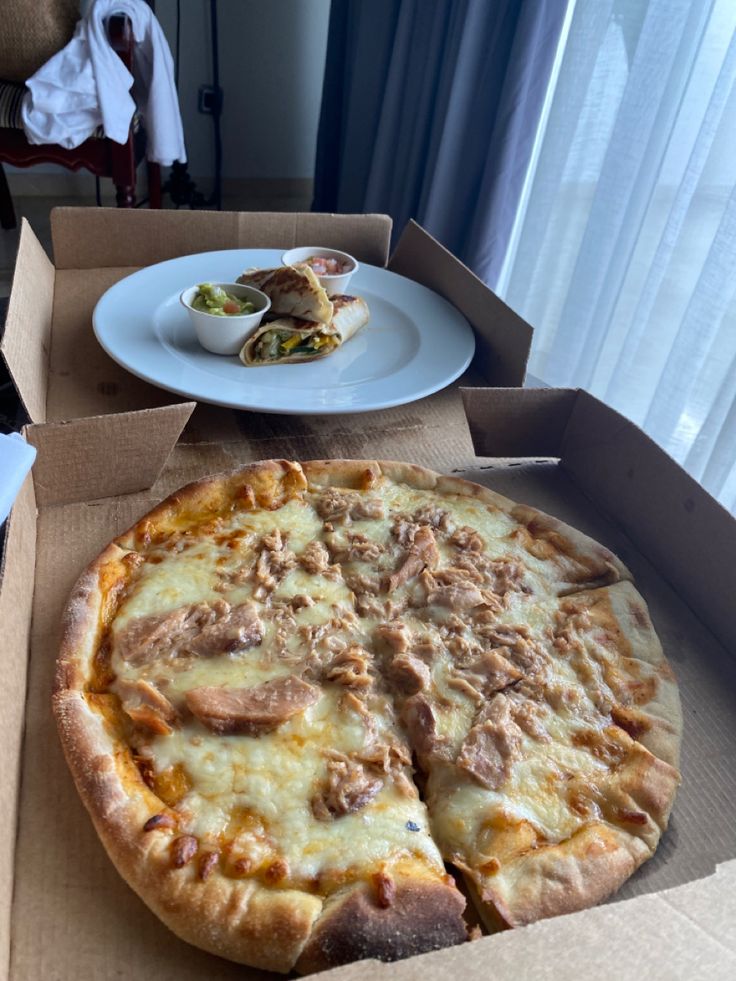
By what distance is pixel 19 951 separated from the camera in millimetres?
764

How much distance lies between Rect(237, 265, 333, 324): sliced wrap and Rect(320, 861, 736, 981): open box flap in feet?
4.25

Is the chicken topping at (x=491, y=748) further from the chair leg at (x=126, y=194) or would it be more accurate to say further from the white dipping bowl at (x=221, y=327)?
the chair leg at (x=126, y=194)

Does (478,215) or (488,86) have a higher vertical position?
(488,86)

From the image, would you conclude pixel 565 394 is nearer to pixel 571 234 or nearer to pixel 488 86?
pixel 571 234

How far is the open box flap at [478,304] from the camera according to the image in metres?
1.65

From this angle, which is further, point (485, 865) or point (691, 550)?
point (691, 550)

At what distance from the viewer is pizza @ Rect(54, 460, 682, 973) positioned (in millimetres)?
833

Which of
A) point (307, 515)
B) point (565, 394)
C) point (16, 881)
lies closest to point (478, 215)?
point (565, 394)

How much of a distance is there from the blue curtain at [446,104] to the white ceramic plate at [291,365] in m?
0.95

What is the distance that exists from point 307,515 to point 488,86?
2.08m

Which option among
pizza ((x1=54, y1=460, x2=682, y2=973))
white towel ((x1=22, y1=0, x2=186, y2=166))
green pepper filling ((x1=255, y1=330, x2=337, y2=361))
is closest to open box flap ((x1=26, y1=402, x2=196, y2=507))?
pizza ((x1=54, y1=460, x2=682, y2=973))

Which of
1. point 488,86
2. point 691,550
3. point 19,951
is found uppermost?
point 488,86

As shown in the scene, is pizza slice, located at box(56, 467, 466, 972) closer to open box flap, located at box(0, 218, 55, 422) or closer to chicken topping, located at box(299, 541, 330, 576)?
chicken topping, located at box(299, 541, 330, 576)

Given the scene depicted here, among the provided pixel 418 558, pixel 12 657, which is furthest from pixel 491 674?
pixel 12 657
